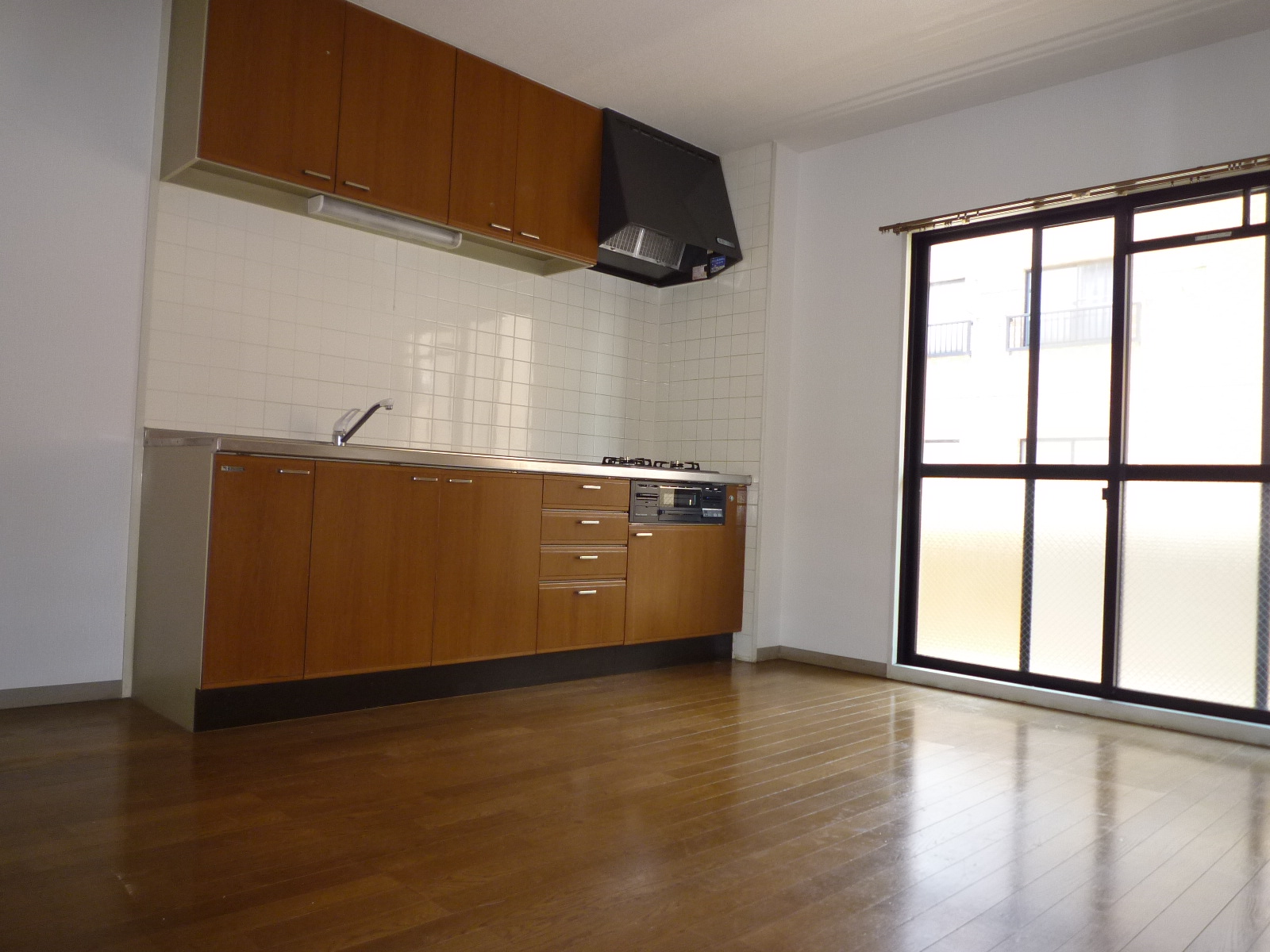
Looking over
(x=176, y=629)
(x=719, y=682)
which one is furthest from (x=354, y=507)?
(x=719, y=682)

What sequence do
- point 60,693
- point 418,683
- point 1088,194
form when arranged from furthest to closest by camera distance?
point 1088,194, point 418,683, point 60,693

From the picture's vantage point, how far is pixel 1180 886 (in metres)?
1.93

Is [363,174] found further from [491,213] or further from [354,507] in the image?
[354,507]

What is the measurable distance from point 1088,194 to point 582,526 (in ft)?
8.30

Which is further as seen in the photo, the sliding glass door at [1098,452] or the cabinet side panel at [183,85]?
the sliding glass door at [1098,452]

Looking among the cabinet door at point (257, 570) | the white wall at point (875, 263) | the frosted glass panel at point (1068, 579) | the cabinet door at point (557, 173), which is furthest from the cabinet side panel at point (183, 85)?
the frosted glass panel at point (1068, 579)

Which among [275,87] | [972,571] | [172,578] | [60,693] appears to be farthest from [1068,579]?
[60,693]

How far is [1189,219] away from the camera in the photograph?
139 inches

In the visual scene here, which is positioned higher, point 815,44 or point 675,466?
point 815,44

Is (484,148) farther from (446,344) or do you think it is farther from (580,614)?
(580,614)

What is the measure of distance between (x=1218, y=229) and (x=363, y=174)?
10.9ft

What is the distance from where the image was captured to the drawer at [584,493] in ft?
12.1

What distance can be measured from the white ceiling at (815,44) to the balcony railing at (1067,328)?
995mm

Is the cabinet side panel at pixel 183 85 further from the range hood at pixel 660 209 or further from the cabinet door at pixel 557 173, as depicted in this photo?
the range hood at pixel 660 209
